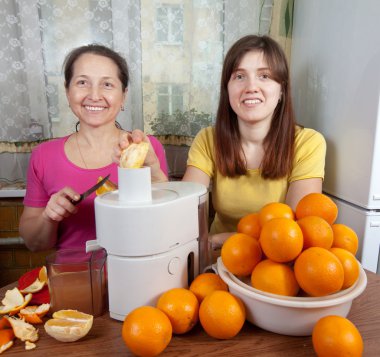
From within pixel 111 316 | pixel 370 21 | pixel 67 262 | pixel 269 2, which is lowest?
pixel 111 316

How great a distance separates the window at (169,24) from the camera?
1599 millimetres

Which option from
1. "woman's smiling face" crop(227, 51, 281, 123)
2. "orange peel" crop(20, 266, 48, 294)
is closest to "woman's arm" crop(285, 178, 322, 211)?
"woman's smiling face" crop(227, 51, 281, 123)

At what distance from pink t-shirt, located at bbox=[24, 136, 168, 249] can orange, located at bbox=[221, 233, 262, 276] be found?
649 millimetres

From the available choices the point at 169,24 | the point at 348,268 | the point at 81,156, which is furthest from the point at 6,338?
the point at 169,24

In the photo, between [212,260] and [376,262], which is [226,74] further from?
[376,262]

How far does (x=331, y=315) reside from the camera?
57 cm

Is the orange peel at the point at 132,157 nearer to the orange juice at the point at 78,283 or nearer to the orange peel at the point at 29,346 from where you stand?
the orange juice at the point at 78,283

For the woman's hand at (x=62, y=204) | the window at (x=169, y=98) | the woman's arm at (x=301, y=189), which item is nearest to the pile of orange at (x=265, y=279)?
the woman's hand at (x=62, y=204)

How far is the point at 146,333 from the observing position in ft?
1.76

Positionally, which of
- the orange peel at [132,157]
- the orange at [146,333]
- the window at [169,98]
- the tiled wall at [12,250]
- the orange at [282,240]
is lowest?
the tiled wall at [12,250]

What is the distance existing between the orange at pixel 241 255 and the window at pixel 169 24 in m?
1.25

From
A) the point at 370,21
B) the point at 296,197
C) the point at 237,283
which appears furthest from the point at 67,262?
the point at 370,21

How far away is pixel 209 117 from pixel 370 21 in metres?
0.81

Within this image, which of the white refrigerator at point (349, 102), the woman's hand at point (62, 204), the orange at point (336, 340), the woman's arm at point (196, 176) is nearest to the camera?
the orange at point (336, 340)
